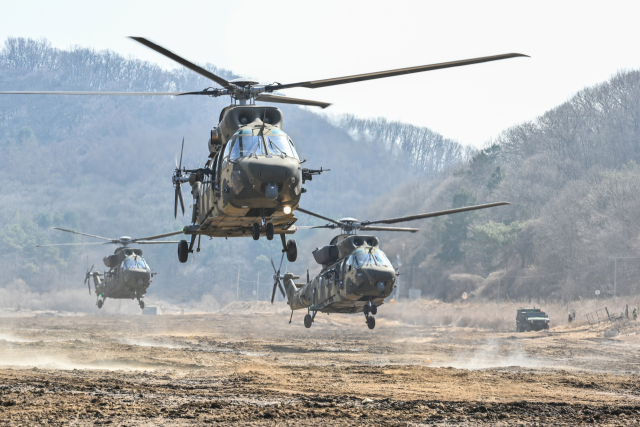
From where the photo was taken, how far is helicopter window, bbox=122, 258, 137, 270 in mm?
35688

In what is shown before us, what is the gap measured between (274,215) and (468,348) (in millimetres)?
19927

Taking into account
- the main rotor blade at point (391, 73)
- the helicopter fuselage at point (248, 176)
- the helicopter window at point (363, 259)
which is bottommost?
the helicopter window at point (363, 259)

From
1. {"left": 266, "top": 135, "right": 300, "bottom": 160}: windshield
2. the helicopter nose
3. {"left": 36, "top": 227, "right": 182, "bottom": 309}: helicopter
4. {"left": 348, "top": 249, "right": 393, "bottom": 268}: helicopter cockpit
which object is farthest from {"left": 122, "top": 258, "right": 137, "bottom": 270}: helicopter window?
{"left": 266, "top": 135, "right": 300, "bottom": 160}: windshield

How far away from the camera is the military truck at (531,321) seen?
45.4 metres

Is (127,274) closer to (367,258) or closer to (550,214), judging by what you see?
(367,258)

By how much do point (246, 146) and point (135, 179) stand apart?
6115 inches

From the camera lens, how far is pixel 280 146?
550 inches

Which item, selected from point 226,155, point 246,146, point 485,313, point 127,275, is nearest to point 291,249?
point 226,155

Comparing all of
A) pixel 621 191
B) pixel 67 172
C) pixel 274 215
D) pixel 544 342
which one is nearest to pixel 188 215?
pixel 67 172

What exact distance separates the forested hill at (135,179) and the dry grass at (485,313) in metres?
24.1

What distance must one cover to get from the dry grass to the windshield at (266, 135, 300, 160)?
119 ft

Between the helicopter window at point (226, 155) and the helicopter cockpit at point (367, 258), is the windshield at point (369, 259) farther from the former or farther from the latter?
the helicopter window at point (226, 155)

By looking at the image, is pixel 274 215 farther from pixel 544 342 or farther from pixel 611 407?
pixel 544 342

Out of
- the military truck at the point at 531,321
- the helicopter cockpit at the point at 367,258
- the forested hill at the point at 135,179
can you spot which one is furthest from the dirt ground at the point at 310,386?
the forested hill at the point at 135,179
